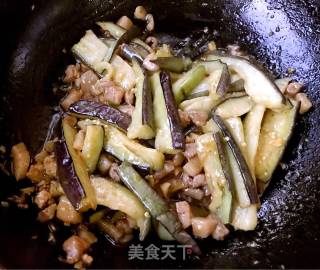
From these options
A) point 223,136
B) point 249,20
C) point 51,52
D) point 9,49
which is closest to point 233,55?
point 249,20

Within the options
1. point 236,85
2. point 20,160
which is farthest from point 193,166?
point 20,160

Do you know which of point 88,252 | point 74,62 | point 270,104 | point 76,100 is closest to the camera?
point 88,252

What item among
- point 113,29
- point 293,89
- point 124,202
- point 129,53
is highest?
point 113,29

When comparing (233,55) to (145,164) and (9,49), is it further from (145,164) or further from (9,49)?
(9,49)

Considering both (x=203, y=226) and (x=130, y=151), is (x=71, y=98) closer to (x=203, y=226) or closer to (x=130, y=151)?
(x=130, y=151)

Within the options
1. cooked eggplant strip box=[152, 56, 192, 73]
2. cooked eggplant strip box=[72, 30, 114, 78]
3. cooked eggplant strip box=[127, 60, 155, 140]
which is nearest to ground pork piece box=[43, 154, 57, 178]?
cooked eggplant strip box=[127, 60, 155, 140]

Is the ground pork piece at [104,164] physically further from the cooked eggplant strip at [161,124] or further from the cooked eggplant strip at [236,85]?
the cooked eggplant strip at [236,85]
